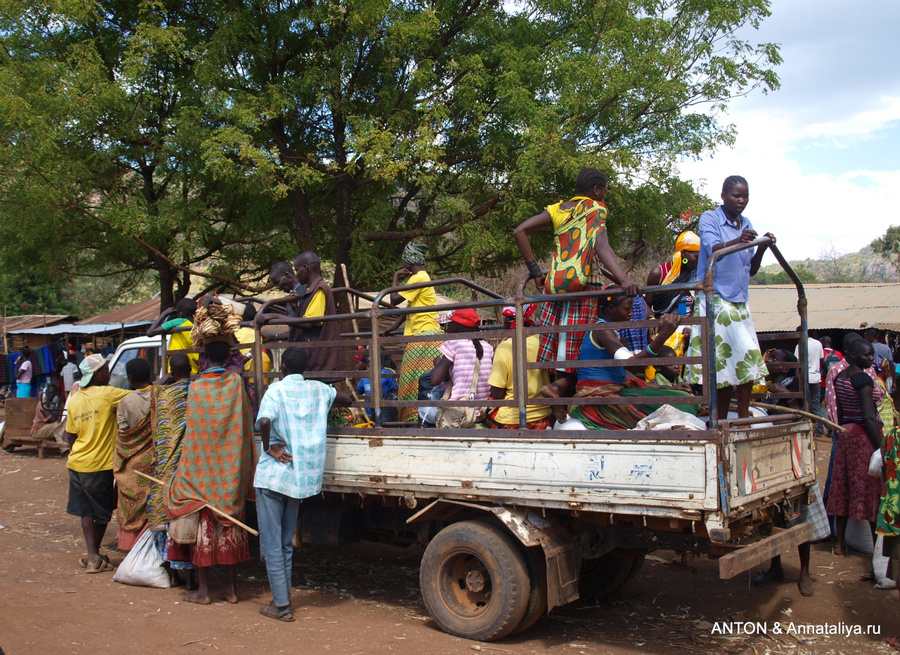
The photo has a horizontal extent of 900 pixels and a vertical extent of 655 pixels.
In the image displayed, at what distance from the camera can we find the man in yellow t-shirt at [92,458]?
5855 mm

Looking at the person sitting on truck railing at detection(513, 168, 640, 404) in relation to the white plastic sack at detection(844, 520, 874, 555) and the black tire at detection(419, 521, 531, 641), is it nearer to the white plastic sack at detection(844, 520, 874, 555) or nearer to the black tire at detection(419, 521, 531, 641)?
the black tire at detection(419, 521, 531, 641)

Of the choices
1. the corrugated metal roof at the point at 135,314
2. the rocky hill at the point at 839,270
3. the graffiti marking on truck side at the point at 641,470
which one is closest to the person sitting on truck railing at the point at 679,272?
the graffiti marking on truck side at the point at 641,470

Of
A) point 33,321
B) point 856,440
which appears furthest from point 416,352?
point 33,321

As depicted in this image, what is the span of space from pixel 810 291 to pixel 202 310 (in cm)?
1785

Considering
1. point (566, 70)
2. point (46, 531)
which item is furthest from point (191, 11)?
point (46, 531)

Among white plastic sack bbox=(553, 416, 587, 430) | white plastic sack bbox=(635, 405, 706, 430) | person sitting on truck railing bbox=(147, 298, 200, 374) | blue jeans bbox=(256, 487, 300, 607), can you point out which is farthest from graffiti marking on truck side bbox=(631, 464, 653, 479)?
person sitting on truck railing bbox=(147, 298, 200, 374)

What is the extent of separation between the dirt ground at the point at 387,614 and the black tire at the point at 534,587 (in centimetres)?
17

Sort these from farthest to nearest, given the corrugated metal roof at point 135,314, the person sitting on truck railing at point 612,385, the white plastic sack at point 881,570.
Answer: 1. the corrugated metal roof at point 135,314
2. the white plastic sack at point 881,570
3. the person sitting on truck railing at point 612,385

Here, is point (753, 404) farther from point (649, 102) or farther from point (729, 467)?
point (649, 102)

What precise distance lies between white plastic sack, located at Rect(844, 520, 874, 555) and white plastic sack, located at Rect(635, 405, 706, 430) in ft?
10.8

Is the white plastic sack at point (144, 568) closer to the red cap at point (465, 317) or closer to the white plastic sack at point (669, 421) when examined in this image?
the red cap at point (465, 317)

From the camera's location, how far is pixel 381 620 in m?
4.69

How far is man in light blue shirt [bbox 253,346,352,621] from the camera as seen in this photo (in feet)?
15.3

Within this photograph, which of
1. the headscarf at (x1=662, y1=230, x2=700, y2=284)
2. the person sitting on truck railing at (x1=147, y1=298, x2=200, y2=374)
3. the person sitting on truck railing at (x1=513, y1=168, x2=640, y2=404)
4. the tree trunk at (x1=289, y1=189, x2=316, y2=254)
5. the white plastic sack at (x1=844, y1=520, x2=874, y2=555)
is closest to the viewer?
the person sitting on truck railing at (x1=513, y1=168, x2=640, y2=404)
